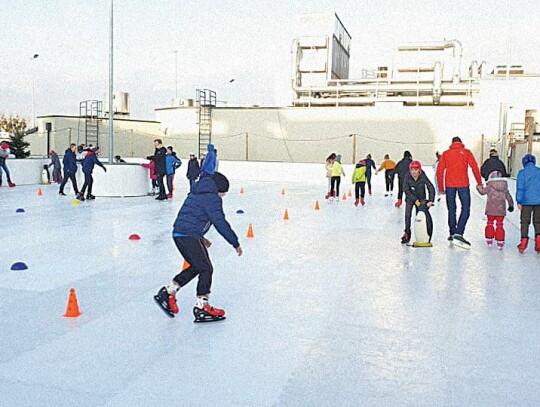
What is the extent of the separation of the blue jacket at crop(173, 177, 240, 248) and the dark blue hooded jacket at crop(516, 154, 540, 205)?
536 centimetres

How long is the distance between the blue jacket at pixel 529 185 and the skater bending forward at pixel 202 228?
532 cm

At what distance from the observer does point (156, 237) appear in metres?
9.09

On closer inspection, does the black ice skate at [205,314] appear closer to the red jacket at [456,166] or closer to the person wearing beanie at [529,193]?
the red jacket at [456,166]

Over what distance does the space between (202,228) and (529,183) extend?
18.4 feet

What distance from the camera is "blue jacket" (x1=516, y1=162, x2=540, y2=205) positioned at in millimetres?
7840

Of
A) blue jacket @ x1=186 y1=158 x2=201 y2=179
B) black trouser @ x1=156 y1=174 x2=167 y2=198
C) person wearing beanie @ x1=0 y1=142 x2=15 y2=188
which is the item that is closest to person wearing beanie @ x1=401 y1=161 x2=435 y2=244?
blue jacket @ x1=186 y1=158 x2=201 y2=179

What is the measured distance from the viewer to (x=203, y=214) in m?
4.51

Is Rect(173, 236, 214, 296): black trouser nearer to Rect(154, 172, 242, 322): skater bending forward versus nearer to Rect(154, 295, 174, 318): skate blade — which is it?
Rect(154, 172, 242, 322): skater bending forward

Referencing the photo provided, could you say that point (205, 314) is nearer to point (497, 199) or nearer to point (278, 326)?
point (278, 326)

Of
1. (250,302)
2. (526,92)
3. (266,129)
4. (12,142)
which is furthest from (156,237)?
(526,92)

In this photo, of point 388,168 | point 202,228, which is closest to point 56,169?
point 388,168

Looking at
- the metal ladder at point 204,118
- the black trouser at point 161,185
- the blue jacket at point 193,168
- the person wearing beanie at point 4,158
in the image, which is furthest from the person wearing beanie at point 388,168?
the metal ladder at point 204,118

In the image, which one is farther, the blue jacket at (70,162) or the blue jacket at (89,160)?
the blue jacket at (70,162)

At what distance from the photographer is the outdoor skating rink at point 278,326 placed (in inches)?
131
